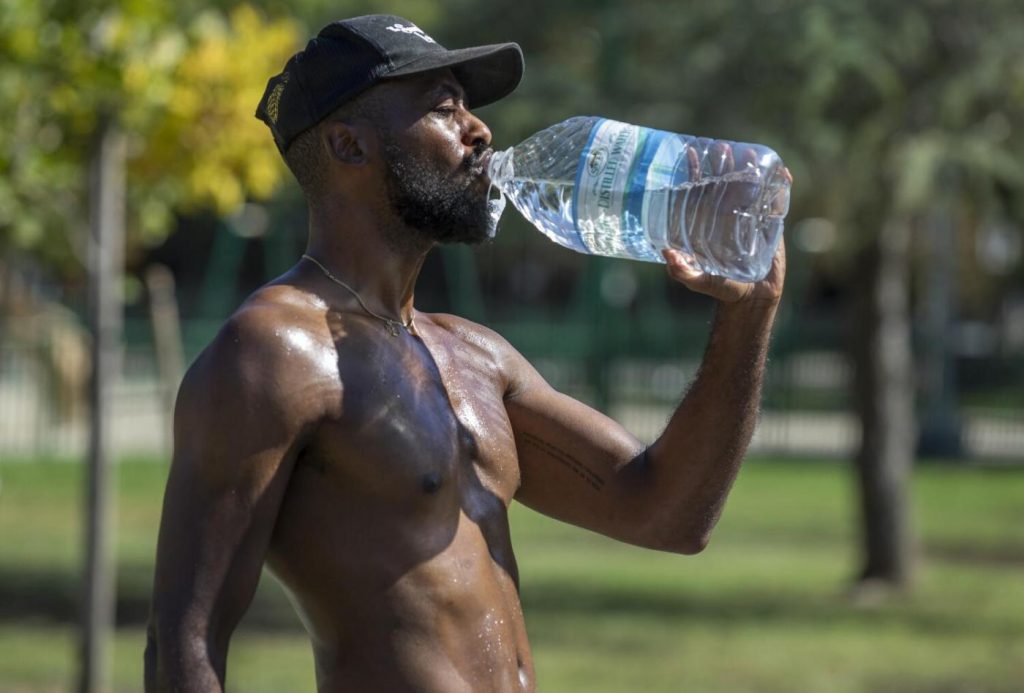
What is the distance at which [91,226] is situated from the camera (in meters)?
8.12

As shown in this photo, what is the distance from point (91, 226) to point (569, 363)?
1462 cm

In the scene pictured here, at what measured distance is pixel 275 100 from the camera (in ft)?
9.68

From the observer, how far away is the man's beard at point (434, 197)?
2.85 metres

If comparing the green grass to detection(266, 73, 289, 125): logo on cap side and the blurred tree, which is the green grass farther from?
detection(266, 73, 289, 125): logo on cap side

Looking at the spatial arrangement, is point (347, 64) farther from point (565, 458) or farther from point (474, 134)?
point (565, 458)

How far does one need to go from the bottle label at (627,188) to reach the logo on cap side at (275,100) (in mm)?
549

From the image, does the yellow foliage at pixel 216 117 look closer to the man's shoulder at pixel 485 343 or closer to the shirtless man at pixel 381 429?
the man's shoulder at pixel 485 343

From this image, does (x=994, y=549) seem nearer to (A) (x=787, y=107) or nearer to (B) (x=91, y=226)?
(A) (x=787, y=107)

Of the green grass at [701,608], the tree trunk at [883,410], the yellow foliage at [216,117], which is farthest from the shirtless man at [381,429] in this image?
the tree trunk at [883,410]

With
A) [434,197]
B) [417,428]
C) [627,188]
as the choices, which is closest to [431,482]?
[417,428]

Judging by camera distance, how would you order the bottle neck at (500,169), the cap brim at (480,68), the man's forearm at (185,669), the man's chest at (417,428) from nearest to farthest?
the man's forearm at (185,669) → the man's chest at (417,428) → the cap brim at (480,68) → the bottle neck at (500,169)

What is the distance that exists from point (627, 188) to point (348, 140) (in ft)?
1.76

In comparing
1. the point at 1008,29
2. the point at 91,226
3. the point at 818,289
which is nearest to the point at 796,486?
the point at 1008,29

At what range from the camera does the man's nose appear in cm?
290
